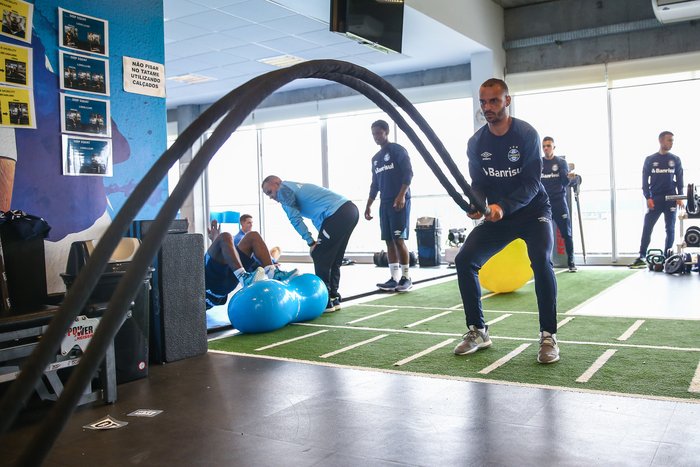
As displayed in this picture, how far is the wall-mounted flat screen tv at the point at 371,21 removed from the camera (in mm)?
5918

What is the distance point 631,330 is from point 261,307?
8.65 feet

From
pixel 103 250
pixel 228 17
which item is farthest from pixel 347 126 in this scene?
pixel 103 250

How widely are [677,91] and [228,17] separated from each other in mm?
6781

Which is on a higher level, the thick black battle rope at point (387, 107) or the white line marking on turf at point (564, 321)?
the thick black battle rope at point (387, 107)

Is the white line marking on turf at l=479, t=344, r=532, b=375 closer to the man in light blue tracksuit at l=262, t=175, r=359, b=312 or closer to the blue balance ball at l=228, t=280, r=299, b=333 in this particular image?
the blue balance ball at l=228, t=280, r=299, b=333

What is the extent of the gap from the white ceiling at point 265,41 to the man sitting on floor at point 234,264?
129 inches

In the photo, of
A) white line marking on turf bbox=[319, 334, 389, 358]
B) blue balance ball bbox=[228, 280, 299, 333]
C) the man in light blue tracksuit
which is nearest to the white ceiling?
the man in light blue tracksuit

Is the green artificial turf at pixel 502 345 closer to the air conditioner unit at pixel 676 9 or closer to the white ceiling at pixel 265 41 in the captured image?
the white ceiling at pixel 265 41

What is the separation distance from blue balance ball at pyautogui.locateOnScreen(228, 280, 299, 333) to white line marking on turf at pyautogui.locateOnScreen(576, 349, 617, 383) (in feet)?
7.41

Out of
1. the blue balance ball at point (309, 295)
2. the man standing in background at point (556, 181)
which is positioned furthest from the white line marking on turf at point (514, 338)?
the man standing in background at point (556, 181)

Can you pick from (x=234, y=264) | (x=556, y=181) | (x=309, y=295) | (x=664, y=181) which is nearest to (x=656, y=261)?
(x=664, y=181)

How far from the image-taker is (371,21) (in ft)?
20.6

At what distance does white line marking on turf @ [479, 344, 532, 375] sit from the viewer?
136 inches

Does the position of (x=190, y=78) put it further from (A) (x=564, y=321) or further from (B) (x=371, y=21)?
(A) (x=564, y=321)
